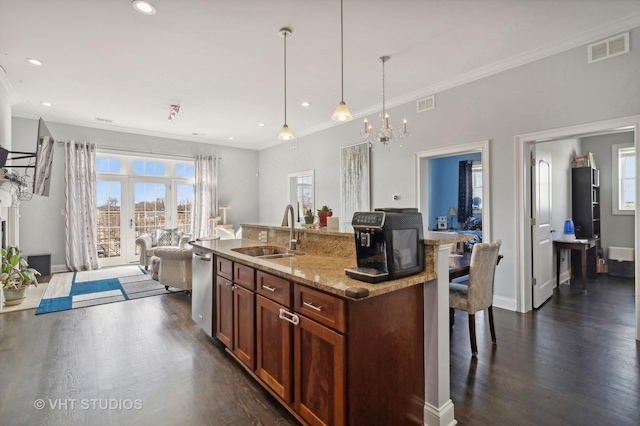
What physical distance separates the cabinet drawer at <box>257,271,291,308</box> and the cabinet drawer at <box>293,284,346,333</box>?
74 mm

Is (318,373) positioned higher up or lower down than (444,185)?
lower down

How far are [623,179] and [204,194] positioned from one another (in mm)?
8724

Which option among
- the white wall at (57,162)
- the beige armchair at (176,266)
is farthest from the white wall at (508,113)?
Answer: the white wall at (57,162)

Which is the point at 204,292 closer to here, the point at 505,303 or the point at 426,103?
the point at 505,303

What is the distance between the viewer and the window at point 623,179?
5.64 m

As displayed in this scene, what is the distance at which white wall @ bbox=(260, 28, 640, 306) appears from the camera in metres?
3.09

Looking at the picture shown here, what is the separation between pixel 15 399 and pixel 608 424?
3.79m

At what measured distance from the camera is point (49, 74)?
4.08 m

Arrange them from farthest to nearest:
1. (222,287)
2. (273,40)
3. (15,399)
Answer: (273,40), (222,287), (15,399)

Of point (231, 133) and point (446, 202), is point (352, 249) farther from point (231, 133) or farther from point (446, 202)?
point (231, 133)

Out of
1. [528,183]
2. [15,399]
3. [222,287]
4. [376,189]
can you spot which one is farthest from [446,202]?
[15,399]

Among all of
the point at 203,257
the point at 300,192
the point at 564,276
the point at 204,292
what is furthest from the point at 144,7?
the point at 564,276

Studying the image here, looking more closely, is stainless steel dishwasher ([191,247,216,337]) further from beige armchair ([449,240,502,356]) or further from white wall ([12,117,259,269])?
white wall ([12,117,259,269])

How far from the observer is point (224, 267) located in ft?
8.80
